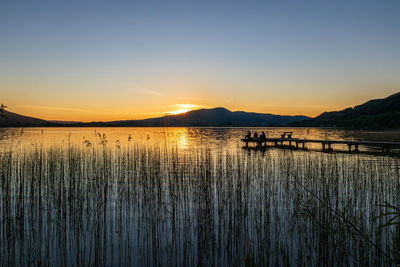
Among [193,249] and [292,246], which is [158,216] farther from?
[292,246]

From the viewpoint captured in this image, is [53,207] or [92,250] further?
[53,207]

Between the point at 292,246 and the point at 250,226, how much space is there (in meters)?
1.19

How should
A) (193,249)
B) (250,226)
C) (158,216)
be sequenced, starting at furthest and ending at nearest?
1. (158,216)
2. (250,226)
3. (193,249)

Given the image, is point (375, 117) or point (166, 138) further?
point (375, 117)

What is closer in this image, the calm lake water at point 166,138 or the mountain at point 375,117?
the calm lake water at point 166,138

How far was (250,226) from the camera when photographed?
6590 millimetres

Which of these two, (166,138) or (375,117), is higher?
(375,117)

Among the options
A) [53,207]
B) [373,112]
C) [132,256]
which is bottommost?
[132,256]

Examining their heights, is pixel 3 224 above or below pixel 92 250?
above

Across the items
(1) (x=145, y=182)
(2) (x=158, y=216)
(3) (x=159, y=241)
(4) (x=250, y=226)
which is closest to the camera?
(3) (x=159, y=241)

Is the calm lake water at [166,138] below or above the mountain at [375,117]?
below

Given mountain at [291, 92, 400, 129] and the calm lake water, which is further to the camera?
mountain at [291, 92, 400, 129]

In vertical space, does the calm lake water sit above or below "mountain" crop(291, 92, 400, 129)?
below

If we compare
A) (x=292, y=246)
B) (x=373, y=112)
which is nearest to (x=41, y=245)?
(x=292, y=246)
